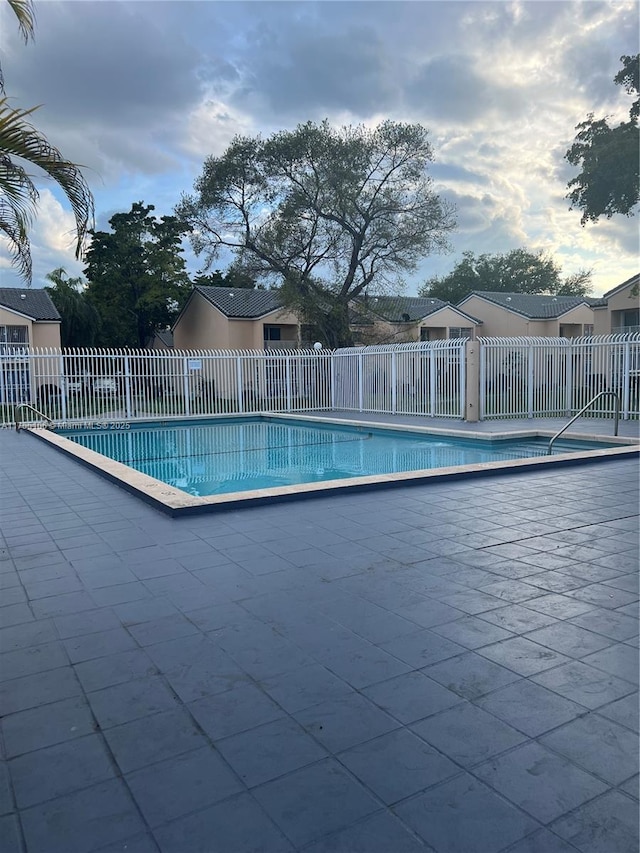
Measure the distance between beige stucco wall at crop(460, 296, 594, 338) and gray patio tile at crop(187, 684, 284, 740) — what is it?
3339 centimetres

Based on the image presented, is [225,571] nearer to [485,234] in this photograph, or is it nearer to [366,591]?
[366,591]

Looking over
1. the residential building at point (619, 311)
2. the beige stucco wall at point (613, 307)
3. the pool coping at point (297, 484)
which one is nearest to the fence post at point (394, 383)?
the pool coping at point (297, 484)

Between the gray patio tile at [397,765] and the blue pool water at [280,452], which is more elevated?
the gray patio tile at [397,765]

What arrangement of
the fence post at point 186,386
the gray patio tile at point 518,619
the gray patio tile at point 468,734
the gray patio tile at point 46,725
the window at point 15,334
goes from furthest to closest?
the window at point 15,334
the fence post at point 186,386
the gray patio tile at point 518,619
the gray patio tile at point 46,725
the gray patio tile at point 468,734

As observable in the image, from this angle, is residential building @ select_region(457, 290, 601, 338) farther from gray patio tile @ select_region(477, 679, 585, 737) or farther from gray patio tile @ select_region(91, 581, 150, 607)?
gray patio tile @ select_region(477, 679, 585, 737)

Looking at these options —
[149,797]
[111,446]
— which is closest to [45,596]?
[149,797]

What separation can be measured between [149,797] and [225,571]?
7.18 ft

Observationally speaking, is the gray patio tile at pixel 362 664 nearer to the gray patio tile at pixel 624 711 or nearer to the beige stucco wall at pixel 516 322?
the gray patio tile at pixel 624 711

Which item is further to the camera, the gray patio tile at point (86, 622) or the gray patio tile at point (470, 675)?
the gray patio tile at point (86, 622)

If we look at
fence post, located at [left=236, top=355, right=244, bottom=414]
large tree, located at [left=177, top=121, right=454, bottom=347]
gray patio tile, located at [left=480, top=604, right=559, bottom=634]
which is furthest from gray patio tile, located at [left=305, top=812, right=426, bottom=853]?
large tree, located at [left=177, top=121, right=454, bottom=347]

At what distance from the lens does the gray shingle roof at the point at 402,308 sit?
25.4 meters

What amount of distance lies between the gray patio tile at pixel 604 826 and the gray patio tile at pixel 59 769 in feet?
4.77

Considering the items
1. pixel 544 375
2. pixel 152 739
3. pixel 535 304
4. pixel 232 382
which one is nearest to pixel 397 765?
pixel 152 739

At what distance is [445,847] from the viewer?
1.77 m
